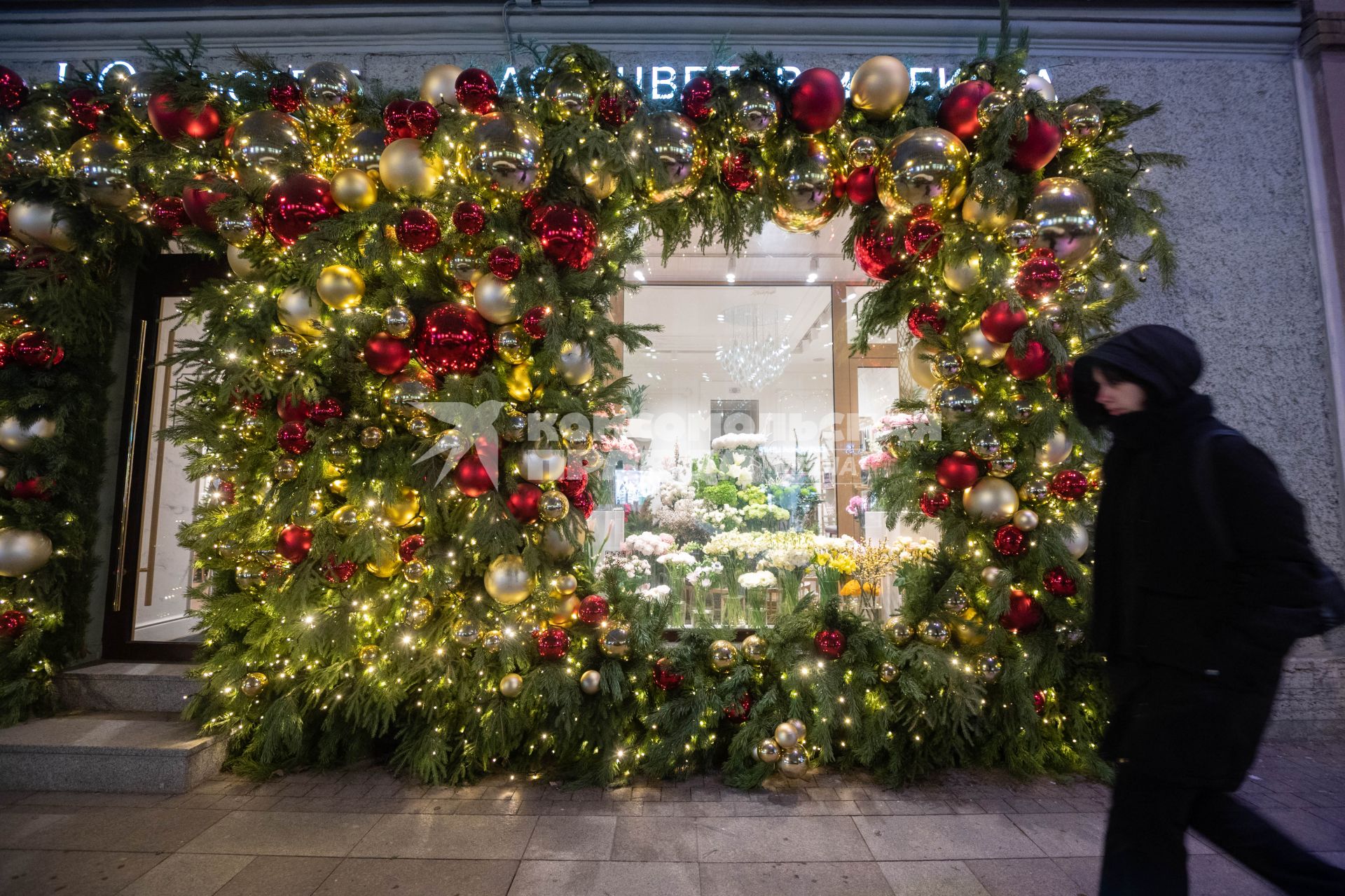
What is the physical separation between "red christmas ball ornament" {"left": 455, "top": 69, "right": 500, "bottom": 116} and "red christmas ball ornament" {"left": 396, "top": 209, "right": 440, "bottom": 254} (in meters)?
0.59

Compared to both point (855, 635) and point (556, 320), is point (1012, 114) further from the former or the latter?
point (855, 635)

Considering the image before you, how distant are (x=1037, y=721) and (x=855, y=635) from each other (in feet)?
3.27

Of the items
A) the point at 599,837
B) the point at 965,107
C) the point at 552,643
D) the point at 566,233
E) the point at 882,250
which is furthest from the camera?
the point at 882,250

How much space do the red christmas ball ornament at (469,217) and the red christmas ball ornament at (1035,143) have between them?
2718mm

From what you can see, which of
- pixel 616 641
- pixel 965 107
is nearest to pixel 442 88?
pixel 965 107

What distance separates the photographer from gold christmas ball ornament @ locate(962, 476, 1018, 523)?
3.14 meters

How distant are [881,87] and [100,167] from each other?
432 centimetres

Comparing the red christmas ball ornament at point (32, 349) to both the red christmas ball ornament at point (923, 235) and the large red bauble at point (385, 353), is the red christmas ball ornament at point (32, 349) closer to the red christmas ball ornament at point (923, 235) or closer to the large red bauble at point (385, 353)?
the large red bauble at point (385, 353)

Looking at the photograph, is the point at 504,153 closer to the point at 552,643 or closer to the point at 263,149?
the point at 263,149

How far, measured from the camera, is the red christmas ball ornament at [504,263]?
2934mm

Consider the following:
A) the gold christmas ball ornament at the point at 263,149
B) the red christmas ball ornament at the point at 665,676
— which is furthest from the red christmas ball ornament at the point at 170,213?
the red christmas ball ornament at the point at 665,676

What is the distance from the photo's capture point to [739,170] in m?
3.29

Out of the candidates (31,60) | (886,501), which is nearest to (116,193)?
(31,60)

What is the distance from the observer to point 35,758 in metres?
3.15
